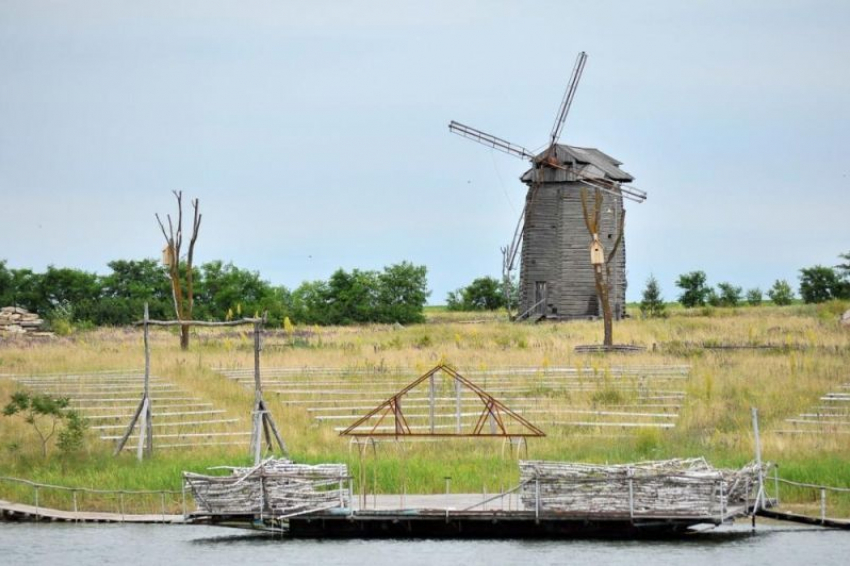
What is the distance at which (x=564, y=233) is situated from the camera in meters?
86.5

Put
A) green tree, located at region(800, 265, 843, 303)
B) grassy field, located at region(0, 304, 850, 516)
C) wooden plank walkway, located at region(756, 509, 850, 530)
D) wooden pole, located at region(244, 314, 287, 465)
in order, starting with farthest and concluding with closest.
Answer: green tree, located at region(800, 265, 843, 303), grassy field, located at region(0, 304, 850, 516), wooden pole, located at region(244, 314, 287, 465), wooden plank walkway, located at region(756, 509, 850, 530)

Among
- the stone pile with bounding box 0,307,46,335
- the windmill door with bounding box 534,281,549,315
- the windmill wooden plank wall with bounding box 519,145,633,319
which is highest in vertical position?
the windmill wooden plank wall with bounding box 519,145,633,319

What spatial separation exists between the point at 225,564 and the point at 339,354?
31659mm

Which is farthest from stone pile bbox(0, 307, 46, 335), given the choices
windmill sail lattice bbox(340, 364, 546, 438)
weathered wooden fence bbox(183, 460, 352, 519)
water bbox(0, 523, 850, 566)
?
weathered wooden fence bbox(183, 460, 352, 519)

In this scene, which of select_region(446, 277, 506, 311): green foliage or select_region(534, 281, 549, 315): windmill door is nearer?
select_region(534, 281, 549, 315): windmill door

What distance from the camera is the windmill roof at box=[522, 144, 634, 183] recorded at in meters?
86.8

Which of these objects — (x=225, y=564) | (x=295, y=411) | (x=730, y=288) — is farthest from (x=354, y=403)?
(x=730, y=288)

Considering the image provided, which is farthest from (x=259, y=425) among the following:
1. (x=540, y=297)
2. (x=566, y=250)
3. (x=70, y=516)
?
(x=540, y=297)

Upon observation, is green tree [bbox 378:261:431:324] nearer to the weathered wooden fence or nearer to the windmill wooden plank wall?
the windmill wooden plank wall

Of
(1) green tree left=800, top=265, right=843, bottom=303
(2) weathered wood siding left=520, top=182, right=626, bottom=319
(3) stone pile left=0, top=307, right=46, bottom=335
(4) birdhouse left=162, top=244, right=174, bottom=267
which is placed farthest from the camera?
(1) green tree left=800, top=265, right=843, bottom=303

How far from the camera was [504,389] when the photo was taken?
184ft

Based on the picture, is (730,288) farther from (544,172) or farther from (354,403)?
(354,403)

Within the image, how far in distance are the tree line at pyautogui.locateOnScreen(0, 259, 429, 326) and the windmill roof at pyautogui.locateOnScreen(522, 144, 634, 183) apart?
A: 19.1m

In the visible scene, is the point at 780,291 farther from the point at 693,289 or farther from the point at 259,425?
the point at 259,425
